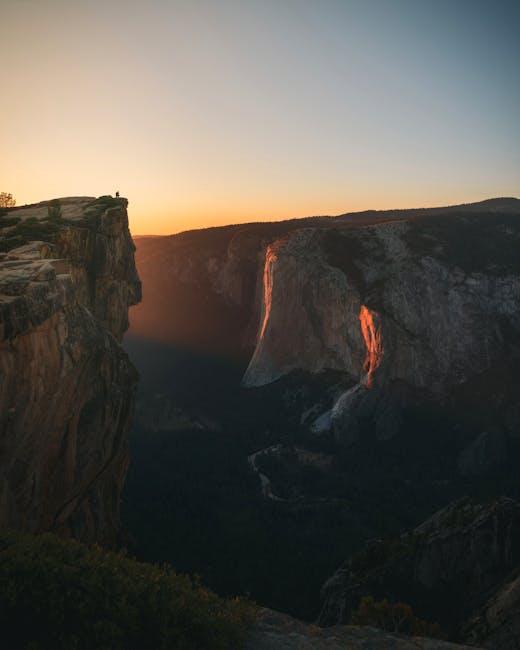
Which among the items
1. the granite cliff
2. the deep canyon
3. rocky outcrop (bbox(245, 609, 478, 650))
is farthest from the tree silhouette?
rocky outcrop (bbox(245, 609, 478, 650))

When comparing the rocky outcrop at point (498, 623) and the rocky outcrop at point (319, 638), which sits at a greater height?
the rocky outcrop at point (319, 638)

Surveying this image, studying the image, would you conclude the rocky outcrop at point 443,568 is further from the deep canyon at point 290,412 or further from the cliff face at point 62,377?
the cliff face at point 62,377

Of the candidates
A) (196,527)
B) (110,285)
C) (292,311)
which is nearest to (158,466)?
(196,527)

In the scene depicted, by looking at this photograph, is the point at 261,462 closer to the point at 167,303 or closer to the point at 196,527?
the point at 196,527

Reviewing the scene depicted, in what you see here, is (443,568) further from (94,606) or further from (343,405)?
(343,405)

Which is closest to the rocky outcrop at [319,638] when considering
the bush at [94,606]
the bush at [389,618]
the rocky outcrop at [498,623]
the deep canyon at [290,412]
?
the deep canyon at [290,412]

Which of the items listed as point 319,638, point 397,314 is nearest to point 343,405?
point 397,314

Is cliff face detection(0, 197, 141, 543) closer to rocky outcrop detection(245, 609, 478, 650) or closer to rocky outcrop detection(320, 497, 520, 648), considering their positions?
rocky outcrop detection(245, 609, 478, 650)
